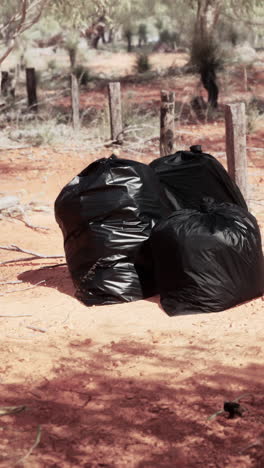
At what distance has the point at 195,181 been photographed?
527cm

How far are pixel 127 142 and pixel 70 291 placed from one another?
665cm

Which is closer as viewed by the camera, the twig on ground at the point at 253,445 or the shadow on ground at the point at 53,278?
the twig on ground at the point at 253,445

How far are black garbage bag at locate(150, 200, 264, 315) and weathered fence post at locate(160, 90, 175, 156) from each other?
3.03m

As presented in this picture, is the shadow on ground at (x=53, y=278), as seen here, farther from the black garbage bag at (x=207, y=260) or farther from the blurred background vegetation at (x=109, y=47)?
the blurred background vegetation at (x=109, y=47)

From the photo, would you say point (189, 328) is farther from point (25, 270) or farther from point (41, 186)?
point (41, 186)

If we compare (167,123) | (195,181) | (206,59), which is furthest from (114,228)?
(206,59)

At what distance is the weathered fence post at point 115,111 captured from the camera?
37.6ft

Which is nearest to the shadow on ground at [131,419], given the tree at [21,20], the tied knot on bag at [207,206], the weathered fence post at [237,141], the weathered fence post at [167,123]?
the tied knot on bag at [207,206]

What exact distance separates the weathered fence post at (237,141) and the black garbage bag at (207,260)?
1534mm

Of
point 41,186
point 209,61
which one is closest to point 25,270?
point 41,186

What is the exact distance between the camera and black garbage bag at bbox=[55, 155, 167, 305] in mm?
4895

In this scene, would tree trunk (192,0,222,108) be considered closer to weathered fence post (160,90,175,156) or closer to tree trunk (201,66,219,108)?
tree trunk (201,66,219,108)

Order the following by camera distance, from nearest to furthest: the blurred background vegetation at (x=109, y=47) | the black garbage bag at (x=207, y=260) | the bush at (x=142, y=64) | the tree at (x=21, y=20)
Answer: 1. the black garbage bag at (x=207, y=260)
2. the tree at (x=21, y=20)
3. the blurred background vegetation at (x=109, y=47)
4. the bush at (x=142, y=64)

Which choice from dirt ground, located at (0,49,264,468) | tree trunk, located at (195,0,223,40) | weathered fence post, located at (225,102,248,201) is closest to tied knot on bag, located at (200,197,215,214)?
dirt ground, located at (0,49,264,468)
